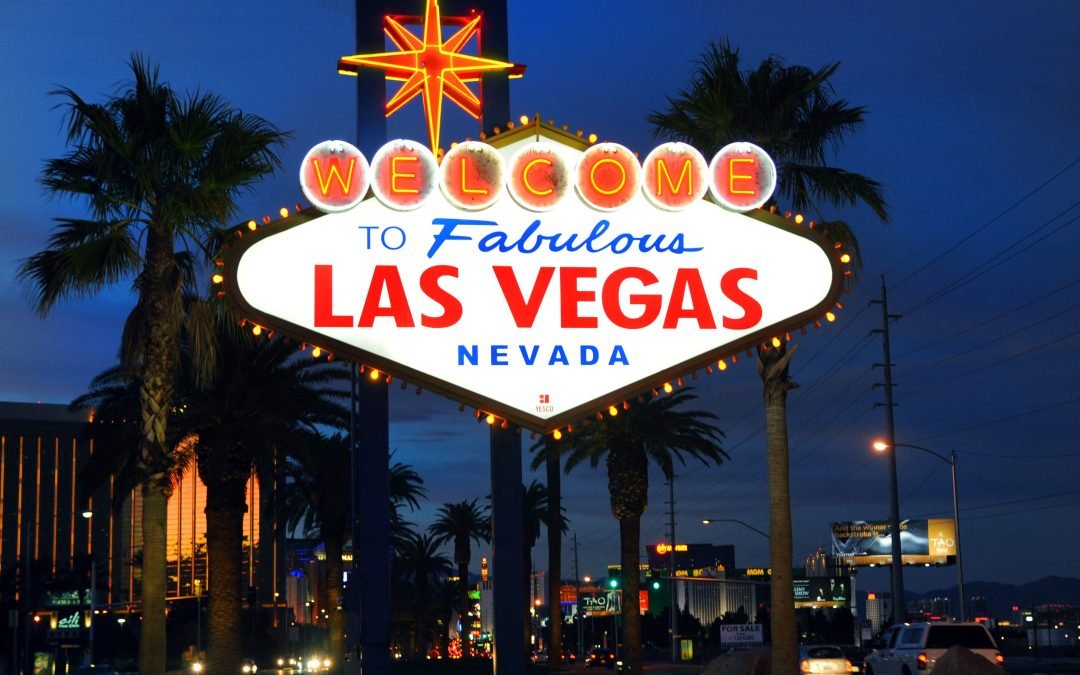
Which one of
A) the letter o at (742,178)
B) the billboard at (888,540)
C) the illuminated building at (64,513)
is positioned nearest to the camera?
the letter o at (742,178)

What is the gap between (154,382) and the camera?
69.1ft

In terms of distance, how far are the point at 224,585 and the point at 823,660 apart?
17.8 meters

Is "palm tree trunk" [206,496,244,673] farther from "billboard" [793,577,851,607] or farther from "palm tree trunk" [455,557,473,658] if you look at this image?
"billboard" [793,577,851,607]

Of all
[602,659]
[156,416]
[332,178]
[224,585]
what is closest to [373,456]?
[156,416]

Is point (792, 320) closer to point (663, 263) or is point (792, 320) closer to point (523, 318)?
point (663, 263)

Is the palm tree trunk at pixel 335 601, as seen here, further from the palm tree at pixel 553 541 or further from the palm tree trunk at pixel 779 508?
the palm tree trunk at pixel 779 508

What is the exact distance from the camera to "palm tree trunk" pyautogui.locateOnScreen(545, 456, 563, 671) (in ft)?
180

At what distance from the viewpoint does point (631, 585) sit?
47219 millimetres

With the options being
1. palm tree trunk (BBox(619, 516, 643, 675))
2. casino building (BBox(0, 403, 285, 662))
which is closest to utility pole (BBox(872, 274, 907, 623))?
palm tree trunk (BBox(619, 516, 643, 675))

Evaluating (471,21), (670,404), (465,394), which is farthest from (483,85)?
(670,404)

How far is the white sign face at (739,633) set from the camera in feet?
128

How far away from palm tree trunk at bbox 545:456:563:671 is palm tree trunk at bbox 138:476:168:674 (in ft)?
105

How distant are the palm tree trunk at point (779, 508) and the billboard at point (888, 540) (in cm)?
13080

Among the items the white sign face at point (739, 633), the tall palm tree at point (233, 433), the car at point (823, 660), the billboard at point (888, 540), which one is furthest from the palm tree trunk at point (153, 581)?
the billboard at point (888, 540)
